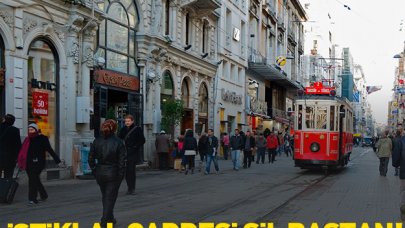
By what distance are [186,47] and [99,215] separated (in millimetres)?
20290

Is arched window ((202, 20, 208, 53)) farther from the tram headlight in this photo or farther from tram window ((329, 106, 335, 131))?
the tram headlight

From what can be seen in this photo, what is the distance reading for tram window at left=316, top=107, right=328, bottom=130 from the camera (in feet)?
71.4

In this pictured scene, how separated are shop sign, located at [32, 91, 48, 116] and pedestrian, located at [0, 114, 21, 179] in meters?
5.26

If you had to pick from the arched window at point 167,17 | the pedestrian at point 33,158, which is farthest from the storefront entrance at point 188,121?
the pedestrian at point 33,158

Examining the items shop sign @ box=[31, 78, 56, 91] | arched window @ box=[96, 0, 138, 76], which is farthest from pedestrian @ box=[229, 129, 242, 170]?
shop sign @ box=[31, 78, 56, 91]

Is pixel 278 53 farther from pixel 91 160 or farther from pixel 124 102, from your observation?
pixel 91 160

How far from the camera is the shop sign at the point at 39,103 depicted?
57.5 ft

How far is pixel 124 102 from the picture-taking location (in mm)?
24812

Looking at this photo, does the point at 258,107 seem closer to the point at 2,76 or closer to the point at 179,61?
the point at 179,61

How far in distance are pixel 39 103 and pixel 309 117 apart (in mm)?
10234

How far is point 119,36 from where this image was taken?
77.8ft

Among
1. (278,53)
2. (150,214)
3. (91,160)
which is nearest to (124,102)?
(150,214)

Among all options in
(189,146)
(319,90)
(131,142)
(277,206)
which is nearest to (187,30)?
(319,90)

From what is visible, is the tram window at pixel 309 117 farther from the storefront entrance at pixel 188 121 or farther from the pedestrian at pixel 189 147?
the storefront entrance at pixel 188 121
